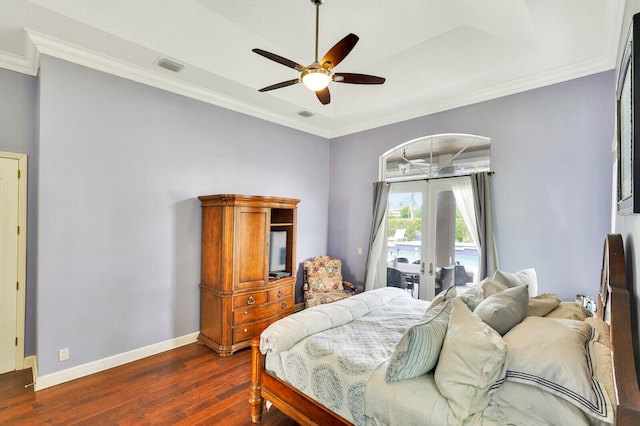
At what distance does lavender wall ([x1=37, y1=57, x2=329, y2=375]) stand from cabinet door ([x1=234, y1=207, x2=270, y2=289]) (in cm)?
65

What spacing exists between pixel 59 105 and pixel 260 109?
89.4 inches

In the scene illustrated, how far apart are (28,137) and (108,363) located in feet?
8.03

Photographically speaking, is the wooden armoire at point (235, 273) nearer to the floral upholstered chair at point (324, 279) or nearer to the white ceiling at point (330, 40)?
the floral upholstered chair at point (324, 279)

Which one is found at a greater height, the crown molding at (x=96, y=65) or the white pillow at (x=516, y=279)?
the crown molding at (x=96, y=65)

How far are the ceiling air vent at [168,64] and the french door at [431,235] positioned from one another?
10.6ft

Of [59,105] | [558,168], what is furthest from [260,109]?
[558,168]

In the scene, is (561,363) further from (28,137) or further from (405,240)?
(28,137)

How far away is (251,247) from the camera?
3.64 m

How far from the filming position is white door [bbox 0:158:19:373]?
114 inches

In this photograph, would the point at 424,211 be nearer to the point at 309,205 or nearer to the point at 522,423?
the point at 309,205

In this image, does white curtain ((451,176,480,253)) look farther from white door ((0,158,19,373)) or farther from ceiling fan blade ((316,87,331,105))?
white door ((0,158,19,373))

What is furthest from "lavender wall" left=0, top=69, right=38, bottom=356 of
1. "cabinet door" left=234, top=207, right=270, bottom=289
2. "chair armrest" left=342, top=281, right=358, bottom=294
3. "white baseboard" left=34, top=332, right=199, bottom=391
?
"chair armrest" left=342, top=281, right=358, bottom=294

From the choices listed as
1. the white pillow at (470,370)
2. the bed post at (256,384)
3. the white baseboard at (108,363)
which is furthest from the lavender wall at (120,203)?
the white pillow at (470,370)

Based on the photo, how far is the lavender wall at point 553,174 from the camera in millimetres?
2928
